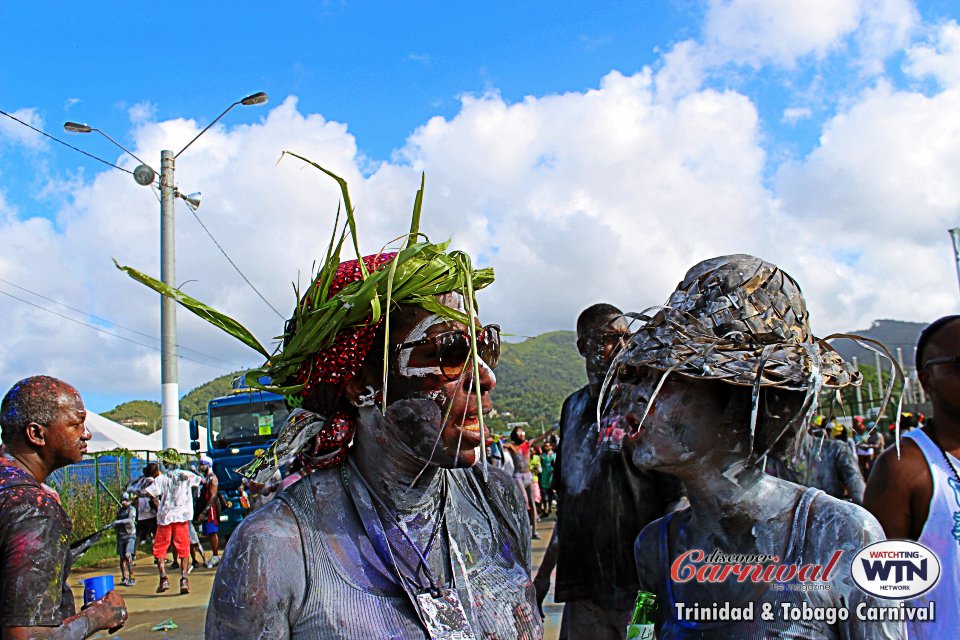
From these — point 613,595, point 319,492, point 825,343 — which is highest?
point 825,343

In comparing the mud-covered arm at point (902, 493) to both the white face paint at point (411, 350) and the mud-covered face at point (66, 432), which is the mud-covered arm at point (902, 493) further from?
the mud-covered face at point (66, 432)

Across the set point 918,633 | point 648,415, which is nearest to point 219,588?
point 648,415

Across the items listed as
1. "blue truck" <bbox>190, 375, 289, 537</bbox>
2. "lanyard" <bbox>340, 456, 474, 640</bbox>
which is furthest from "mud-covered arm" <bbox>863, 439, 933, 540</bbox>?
"blue truck" <bbox>190, 375, 289, 537</bbox>

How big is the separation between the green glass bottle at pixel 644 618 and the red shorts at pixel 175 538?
1102cm

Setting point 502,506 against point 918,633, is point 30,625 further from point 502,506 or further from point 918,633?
point 918,633

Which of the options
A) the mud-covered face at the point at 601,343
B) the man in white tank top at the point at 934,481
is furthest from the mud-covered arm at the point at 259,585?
the mud-covered face at the point at 601,343

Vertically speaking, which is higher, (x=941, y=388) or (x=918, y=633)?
(x=941, y=388)

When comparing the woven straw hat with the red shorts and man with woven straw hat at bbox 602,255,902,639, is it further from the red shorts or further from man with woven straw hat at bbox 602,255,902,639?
the red shorts

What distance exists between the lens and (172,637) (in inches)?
328

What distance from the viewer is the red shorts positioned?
11773mm

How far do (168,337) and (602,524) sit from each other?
441 inches

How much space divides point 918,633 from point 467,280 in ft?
6.04

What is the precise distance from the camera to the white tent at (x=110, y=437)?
2245cm

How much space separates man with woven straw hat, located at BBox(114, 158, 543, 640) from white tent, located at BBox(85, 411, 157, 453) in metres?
21.6
